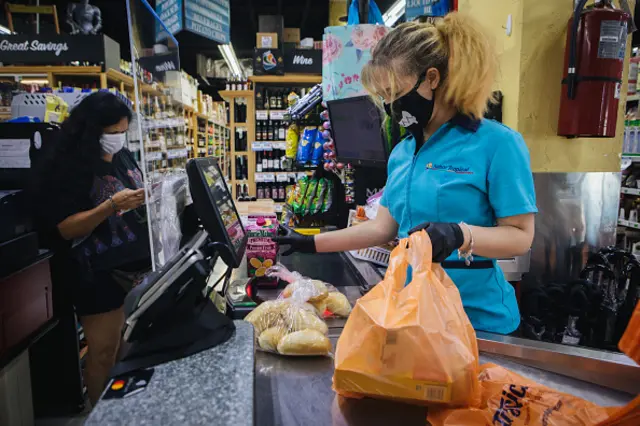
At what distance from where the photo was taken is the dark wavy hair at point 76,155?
236 centimetres

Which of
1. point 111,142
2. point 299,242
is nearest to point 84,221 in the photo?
A: point 111,142

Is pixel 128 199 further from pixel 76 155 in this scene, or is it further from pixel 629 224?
pixel 629 224

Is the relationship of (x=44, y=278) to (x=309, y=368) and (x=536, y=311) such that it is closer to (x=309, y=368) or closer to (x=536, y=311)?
(x=309, y=368)

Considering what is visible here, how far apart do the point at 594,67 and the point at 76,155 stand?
267 centimetres

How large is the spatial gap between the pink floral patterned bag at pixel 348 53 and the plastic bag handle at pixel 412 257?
1643 millimetres

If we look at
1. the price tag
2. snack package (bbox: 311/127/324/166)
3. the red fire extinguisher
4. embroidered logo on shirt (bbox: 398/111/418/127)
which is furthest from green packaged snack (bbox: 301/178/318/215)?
the price tag

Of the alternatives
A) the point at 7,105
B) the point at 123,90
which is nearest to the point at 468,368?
the point at 7,105

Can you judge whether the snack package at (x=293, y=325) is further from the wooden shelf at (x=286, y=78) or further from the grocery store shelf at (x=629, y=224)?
the wooden shelf at (x=286, y=78)

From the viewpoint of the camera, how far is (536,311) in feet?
7.38

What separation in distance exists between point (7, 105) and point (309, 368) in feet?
12.9

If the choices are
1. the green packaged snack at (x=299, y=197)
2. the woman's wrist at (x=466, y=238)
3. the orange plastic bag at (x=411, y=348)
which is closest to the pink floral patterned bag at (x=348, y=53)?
the green packaged snack at (x=299, y=197)

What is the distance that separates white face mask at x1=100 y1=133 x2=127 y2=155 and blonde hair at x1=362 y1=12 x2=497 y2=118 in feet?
5.68

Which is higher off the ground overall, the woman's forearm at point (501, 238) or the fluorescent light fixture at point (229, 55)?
the fluorescent light fixture at point (229, 55)

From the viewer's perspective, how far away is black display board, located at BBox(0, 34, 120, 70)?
542 centimetres
